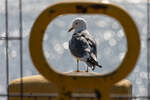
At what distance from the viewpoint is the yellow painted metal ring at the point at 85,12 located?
24.0 ft

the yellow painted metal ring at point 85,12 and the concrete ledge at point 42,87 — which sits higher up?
the yellow painted metal ring at point 85,12

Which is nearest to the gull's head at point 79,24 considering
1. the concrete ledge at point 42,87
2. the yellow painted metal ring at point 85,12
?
the concrete ledge at point 42,87

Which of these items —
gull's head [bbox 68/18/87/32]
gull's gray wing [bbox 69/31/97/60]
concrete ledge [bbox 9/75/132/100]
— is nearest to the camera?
concrete ledge [bbox 9/75/132/100]

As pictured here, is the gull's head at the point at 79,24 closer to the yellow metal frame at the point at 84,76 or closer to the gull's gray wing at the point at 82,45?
the gull's gray wing at the point at 82,45

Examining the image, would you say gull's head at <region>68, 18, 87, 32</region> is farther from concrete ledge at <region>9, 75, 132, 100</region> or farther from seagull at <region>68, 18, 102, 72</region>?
concrete ledge at <region>9, 75, 132, 100</region>

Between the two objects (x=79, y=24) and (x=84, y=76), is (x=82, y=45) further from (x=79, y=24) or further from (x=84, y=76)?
(x=84, y=76)

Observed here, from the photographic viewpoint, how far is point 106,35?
16488cm

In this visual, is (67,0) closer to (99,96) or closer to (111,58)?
(99,96)

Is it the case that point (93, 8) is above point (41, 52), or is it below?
above

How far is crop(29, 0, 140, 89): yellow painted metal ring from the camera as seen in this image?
7.30 metres

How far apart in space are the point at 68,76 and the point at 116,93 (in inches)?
177

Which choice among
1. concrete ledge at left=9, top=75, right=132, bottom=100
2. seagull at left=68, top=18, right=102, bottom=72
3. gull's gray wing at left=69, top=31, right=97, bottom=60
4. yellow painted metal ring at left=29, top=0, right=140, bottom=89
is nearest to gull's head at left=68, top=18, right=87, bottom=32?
seagull at left=68, top=18, right=102, bottom=72

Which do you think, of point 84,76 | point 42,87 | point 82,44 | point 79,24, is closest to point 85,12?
point 84,76

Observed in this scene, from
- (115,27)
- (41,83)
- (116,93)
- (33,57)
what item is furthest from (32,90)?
(115,27)
